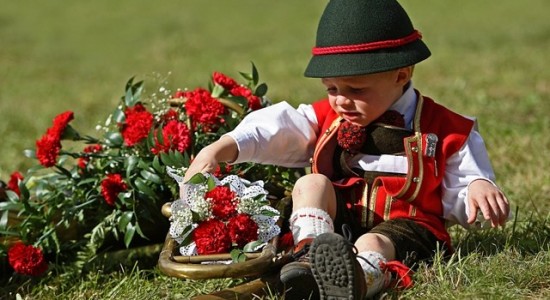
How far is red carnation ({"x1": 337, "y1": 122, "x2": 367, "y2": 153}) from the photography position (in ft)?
11.8

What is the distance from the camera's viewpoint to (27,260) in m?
3.91

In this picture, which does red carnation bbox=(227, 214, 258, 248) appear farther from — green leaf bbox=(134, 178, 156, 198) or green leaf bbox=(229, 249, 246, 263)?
green leaf bbox=(134, 178, 156, 198)

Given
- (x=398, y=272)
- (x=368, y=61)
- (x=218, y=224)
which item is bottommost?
(x=398, y=272)

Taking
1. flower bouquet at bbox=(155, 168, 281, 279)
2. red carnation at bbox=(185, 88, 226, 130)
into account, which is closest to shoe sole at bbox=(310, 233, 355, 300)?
flower bouquet at bbox=(155, 168, 281, 279)

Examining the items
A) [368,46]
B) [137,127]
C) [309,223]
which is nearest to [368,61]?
[368,46]

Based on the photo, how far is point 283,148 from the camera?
3.75 m

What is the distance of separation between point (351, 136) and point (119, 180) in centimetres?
109

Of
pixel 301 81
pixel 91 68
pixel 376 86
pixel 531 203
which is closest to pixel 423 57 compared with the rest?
pixel 376 86

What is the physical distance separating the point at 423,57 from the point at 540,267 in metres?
0.88

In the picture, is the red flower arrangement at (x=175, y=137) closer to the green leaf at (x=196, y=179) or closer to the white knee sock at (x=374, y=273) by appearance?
the green leaf at (x=196, y=179)

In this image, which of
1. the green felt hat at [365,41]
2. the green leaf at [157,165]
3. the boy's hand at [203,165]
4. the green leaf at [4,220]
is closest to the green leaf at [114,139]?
the green leaf at [157,165]

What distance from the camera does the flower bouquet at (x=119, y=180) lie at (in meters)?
4.01

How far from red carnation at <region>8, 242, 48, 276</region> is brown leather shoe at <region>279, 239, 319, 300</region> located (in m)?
1.31

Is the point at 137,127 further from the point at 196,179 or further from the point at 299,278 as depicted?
the point at 299,278
